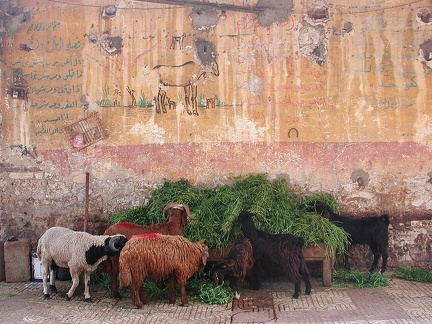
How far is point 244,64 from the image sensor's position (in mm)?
10977

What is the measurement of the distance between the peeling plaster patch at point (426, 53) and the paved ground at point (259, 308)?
3918mm

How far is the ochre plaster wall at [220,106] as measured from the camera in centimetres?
1080

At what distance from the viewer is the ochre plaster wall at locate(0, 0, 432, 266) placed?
425 inches

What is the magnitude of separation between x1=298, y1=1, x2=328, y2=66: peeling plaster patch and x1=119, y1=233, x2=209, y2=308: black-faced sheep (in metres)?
4.21

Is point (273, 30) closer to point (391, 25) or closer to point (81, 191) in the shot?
point (391, 25)

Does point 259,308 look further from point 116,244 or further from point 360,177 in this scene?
point 360,177

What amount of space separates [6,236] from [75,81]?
3.17 meters

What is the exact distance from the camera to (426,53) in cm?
1074

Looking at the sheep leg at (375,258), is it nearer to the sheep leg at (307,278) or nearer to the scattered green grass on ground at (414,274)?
the scattered green grass on ground at (414,274)

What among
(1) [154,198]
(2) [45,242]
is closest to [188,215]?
(1) [154,198]

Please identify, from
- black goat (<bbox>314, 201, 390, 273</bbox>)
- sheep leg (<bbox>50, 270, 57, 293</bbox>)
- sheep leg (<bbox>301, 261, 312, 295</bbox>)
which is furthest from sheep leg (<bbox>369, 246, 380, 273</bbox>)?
sheep leg (<bbox>50, 270, 57, 293</bbox>)

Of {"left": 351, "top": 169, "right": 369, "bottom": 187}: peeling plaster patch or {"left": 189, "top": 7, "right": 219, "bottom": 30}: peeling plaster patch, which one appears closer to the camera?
{"left": 351, "top": 169, "right": 369, "bottom": 187}: peeling plaster patch

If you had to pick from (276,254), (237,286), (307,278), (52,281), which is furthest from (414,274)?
(52,281)

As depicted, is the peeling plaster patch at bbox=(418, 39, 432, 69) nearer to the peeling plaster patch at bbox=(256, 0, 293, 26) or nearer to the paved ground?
the peeling plaster patch at bbox=(256, 0, 293, 26)
